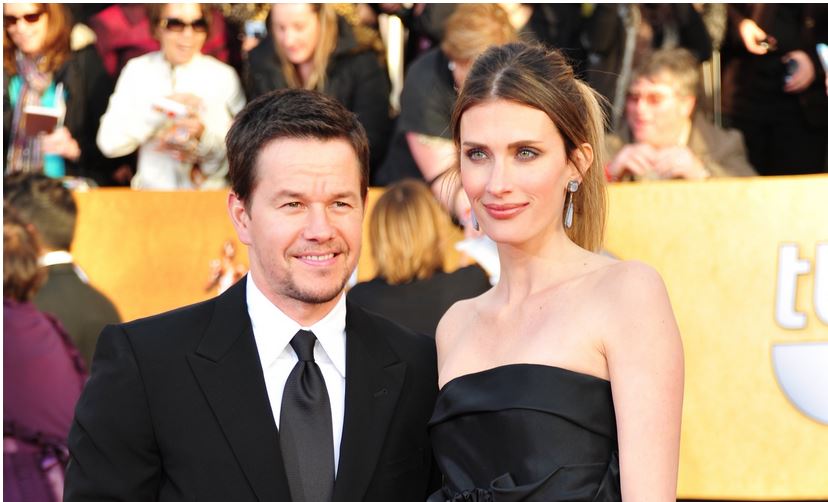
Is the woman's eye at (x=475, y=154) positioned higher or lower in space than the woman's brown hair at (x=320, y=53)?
lower

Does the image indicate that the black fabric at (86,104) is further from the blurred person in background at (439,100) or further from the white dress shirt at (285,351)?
the white dress shirt at (285,351)

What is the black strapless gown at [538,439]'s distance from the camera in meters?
2.51

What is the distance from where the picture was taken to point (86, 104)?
19.7 ft

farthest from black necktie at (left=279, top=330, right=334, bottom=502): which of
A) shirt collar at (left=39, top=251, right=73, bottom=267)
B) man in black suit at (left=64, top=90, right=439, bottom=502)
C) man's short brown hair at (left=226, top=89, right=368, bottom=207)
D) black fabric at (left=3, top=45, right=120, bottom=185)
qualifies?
black fabric at (left=3, top=45, right=120, bottom=185)

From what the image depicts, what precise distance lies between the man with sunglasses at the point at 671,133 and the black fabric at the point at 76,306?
225 cm

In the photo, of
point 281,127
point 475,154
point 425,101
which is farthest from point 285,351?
point 425,101

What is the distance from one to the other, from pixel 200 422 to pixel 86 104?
3760 mm

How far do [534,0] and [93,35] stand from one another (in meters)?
2.17

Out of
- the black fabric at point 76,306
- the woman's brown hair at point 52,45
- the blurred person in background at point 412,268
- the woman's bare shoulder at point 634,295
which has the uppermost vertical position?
the woman's brown hair at point 52,45

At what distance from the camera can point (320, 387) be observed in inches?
104

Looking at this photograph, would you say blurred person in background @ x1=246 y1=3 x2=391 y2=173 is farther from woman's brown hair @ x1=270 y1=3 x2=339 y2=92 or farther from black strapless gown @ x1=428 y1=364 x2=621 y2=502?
black strapless gown @ x1=428 y1=364 x2=621 y2=502

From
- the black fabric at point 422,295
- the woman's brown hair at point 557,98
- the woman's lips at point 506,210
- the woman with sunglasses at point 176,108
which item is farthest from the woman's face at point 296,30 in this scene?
the woman's lips at point 506,210

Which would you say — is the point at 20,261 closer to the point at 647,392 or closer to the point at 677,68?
the point at 677,68

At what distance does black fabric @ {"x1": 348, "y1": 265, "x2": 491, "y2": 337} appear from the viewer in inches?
191
